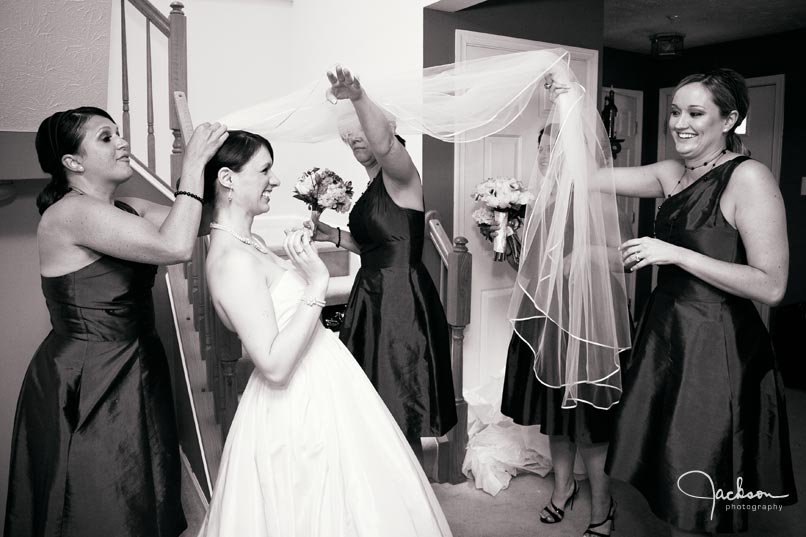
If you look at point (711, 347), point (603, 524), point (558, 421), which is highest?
point (711, 347)

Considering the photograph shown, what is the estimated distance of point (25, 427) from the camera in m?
1.91

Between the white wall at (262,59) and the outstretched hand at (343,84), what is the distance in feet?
7.01

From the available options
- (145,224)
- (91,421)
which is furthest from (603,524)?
(145,224)

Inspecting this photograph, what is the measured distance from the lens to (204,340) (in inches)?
106

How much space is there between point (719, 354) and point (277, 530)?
1460 mm

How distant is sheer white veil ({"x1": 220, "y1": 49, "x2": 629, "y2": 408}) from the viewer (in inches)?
89.5

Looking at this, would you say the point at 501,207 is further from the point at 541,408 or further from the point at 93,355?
the point at 93,355

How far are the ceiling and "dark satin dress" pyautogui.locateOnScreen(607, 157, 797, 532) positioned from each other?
3.43 m

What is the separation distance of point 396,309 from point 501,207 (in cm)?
84

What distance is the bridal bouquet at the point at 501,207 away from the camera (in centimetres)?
300

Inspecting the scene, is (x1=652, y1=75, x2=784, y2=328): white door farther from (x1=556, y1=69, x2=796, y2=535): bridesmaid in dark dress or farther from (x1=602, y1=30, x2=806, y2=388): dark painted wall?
(x1=556, y1=69, x2=796, y2=535): bridesmaid in dark dress

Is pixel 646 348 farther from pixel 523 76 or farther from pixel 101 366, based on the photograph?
pixel 101 366

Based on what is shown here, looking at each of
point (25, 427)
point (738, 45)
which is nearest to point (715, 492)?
point (25, 427)

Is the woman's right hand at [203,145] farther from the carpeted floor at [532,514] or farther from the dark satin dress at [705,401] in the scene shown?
the carpeted floor at [532,514]
